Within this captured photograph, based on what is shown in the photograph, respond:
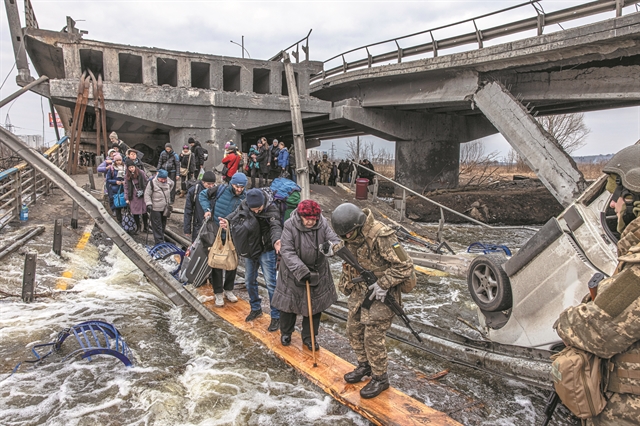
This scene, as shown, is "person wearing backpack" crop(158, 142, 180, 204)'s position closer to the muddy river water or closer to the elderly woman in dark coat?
the muddy river water

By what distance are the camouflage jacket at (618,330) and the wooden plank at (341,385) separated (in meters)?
1.70

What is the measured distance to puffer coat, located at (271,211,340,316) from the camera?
4457 millimetres

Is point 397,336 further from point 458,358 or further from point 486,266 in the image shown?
point 486,266

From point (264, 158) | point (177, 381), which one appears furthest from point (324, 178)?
point (177, 381)

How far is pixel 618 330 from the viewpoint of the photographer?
1896mm

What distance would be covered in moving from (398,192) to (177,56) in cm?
1091

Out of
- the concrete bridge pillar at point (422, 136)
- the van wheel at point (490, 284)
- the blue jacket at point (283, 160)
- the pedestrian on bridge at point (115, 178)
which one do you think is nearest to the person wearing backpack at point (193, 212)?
the pedestrian on bridge at point (115, 178)

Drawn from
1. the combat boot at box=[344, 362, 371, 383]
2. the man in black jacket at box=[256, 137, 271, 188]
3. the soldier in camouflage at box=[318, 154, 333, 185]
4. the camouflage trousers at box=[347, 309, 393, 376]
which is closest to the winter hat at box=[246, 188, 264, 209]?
the camouflage trousers at box=[347, 309, 393, 376]

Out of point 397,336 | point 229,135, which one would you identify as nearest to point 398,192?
point 229,135

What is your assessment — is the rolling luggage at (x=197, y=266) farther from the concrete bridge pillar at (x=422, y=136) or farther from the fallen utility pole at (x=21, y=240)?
the concrete bridge pillar at (x=422, y=136)

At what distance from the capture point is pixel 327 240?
4539 mm

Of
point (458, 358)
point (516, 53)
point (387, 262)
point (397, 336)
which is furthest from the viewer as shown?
point (516, 53)

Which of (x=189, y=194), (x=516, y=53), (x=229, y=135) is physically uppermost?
(x=516, y=53)

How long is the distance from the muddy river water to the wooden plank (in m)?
0.08
